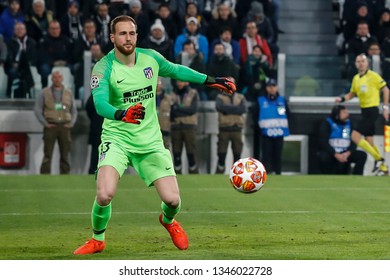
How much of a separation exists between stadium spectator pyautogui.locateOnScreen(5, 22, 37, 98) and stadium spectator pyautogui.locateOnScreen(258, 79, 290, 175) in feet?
14.9

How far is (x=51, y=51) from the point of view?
83.1 feet

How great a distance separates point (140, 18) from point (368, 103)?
4870 mm

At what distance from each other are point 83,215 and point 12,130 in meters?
9.14

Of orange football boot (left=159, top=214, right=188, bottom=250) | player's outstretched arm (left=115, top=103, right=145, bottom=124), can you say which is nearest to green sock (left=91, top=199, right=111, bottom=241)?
orange football boot (left=159, top=214, right=188, bottom=250)

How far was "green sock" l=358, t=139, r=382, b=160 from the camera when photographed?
24969 mm

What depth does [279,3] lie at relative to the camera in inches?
1114

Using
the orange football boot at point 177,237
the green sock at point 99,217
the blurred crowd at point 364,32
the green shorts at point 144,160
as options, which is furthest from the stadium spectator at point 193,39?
the green sock at point 99,217

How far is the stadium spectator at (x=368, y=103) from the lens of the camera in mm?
24625

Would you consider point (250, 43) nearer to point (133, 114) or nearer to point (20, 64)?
point (20, 64)

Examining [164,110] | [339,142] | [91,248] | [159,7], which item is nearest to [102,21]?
[159,7]

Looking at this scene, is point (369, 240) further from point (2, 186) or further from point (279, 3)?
point (279, 3)

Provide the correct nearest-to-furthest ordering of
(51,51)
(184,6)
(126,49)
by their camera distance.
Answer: (126,49)
(51,51)
(184,6)

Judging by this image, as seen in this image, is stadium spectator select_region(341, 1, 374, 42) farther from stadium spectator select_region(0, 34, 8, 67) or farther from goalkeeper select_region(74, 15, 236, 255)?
goalkeeper select_region(74, 15, 236, 255)

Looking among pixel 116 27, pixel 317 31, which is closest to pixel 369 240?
pixel 116 27
